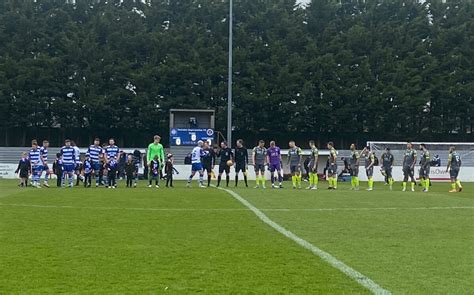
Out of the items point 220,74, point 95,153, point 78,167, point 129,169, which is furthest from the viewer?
point 220,74

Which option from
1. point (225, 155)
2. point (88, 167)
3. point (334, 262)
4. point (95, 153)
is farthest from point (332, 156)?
point (334, 262)

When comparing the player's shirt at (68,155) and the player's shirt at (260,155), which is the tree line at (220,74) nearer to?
the player's shirt at (260,155)

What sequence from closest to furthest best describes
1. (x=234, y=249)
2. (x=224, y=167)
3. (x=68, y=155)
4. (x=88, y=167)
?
1. (x=234, y=249)
2. (x=68, y=155)
3. (x=224, y=167)
4. (x=88, y=167)

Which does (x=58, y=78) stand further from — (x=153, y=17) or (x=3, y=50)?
(x=153, y=17)

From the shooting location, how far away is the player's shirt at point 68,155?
2652 cm

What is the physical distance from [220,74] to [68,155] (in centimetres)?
3482

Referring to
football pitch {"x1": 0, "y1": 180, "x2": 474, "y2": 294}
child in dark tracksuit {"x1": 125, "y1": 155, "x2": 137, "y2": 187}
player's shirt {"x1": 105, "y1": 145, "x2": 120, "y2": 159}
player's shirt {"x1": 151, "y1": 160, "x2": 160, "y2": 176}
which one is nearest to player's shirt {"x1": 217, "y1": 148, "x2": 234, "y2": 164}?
player's shirt {"x1": 151, "y1": 160, "x2": 160, "y2": 176}

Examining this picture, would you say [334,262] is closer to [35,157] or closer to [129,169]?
[35,157]

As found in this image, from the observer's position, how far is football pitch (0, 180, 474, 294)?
7305 millimetres

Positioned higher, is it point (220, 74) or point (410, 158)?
point (220, 74)

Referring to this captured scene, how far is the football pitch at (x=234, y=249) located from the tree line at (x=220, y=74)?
43.7 meters

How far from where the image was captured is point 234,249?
9.71m

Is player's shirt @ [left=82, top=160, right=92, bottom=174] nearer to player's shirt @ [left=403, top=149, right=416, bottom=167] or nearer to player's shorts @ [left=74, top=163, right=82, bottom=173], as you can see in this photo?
player's shorts @ [left=74, top=163, right=82, bottom=173]

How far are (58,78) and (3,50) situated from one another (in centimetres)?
566
